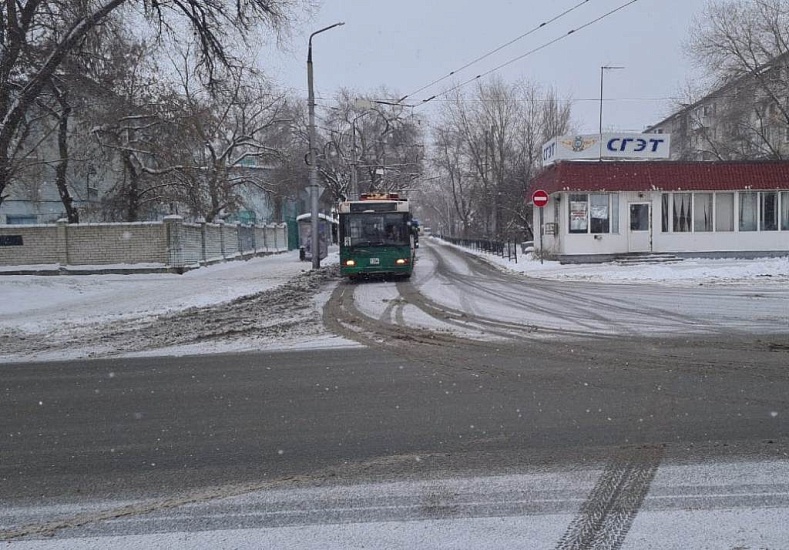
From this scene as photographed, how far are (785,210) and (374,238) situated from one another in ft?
62.3

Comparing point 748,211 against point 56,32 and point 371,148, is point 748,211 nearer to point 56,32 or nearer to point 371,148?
point 56,32

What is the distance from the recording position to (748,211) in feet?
91.9

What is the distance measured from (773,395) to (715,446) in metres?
1.90

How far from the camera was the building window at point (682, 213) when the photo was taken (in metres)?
27.8

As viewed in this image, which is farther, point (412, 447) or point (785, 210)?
point (785, 210)

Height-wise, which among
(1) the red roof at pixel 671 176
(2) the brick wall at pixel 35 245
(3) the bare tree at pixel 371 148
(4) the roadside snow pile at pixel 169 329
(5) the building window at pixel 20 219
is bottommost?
(4) the roadside snow pile at pixel 169 329

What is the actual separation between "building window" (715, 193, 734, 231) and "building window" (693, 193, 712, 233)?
0.32 meters

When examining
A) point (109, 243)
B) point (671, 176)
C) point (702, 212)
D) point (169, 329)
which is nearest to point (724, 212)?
point (702, 212)

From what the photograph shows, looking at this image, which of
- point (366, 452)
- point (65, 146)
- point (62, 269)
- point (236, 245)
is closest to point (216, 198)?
point (236, 245)

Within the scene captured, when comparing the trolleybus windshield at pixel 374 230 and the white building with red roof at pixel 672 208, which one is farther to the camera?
the white building with red roof at pixel 672 208

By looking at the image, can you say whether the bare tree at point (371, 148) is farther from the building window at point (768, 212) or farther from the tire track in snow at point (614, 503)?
the tire track in snow at point (614, 503)

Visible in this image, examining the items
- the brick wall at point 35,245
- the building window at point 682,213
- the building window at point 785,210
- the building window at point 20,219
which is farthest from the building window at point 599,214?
the building window at point 20,219

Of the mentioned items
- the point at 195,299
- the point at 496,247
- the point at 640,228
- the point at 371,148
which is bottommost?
the point at 195,299

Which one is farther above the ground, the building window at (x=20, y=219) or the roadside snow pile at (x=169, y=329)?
the building window at (x=20, y=219)
